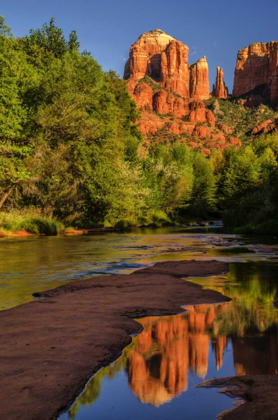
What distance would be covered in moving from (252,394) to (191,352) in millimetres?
1652

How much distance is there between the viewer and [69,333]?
651 centimetres

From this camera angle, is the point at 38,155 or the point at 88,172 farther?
the point at 88,172

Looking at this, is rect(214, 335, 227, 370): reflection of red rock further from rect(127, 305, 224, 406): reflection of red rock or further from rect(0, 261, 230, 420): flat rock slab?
rect(0, 261, 230, 420): flat rock slab

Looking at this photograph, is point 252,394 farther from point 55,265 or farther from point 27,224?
point 27,224

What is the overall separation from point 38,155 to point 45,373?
35.9 meters

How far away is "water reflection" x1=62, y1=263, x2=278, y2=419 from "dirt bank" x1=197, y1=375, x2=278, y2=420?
0.19 meters

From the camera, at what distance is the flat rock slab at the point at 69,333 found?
4414 millimetres

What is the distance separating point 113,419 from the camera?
4.15m

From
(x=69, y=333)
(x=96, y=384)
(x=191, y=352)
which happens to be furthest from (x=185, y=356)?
(x=69, y=333)

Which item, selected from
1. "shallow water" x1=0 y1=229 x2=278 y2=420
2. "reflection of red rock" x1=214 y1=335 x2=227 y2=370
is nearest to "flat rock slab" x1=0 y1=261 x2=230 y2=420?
"shallow water" x1=0 y1=229 x2=278 y2=420

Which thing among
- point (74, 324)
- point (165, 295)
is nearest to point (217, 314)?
point (165, 295)

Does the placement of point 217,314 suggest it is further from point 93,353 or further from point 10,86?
point 10,86

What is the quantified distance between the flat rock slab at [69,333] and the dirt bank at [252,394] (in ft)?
4.75

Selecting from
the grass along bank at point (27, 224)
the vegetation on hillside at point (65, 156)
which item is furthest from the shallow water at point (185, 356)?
the vegetation on hillside at point (65, 156)
